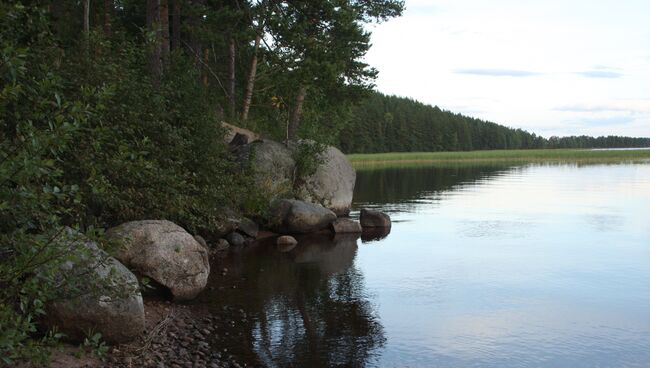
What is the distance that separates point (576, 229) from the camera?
949 inches

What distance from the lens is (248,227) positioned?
21.4 metres

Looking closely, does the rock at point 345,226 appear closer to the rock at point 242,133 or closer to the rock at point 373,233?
the rock at point 373,233

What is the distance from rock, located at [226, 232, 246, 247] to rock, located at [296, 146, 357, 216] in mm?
5993

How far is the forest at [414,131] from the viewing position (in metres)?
121

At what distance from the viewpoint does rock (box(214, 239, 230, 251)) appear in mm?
18978

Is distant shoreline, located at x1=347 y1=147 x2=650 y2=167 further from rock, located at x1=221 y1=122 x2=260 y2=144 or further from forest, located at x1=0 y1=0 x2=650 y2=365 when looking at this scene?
rock, located at x1=221 y1=122 x2=260 y2=144

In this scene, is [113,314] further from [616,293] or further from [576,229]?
[576,229]

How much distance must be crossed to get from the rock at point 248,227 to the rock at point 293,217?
1251 millimetres

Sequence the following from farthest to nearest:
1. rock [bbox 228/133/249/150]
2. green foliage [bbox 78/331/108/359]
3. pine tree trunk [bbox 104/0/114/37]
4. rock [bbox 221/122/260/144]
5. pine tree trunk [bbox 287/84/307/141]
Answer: pine tree trunk [bbox 287/84/307/141] → rock [bbox 221/122/260/144] → rock [bbox 228/133/249/150] → pine tree trunk [bbox 104/0/114/37] → green foliage [bbox 78/331/108/359]

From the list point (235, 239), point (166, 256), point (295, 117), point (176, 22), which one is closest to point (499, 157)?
point (295, 117)

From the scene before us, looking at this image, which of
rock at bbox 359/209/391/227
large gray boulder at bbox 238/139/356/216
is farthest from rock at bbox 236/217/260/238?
rock at bbox 359/209/391/227

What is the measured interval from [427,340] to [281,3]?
18.2m

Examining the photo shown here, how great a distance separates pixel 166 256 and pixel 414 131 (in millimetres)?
129135

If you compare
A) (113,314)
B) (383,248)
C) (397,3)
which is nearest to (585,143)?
(397,3)
